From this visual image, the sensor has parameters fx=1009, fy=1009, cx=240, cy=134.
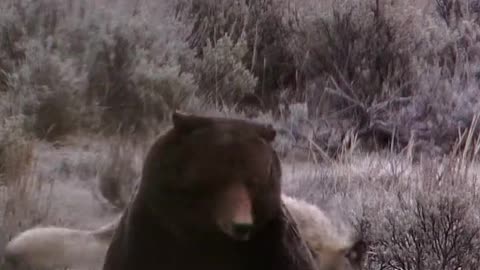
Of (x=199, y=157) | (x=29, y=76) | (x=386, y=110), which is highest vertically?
(x=199, y=157)

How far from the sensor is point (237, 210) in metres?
1.65

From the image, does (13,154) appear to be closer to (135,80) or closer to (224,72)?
(135,80)

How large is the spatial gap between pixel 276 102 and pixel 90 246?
1267 mm

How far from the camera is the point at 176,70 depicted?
11.1 ft

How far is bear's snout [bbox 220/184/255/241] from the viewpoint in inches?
65.1

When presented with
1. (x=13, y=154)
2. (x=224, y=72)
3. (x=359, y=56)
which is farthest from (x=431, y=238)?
(x=359, y=56)

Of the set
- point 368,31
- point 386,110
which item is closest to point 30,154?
point 386,110

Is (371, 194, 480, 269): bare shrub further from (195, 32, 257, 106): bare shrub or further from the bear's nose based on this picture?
the bear's nose

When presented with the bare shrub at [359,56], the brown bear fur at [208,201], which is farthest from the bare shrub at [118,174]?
the bare shrub at [359,56]

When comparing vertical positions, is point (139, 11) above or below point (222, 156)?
below

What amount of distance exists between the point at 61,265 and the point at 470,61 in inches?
105

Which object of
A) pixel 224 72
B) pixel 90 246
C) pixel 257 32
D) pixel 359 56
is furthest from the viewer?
pixel 359 56

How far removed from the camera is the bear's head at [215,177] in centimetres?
167

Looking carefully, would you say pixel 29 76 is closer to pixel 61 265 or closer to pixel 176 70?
pixel 176 70
